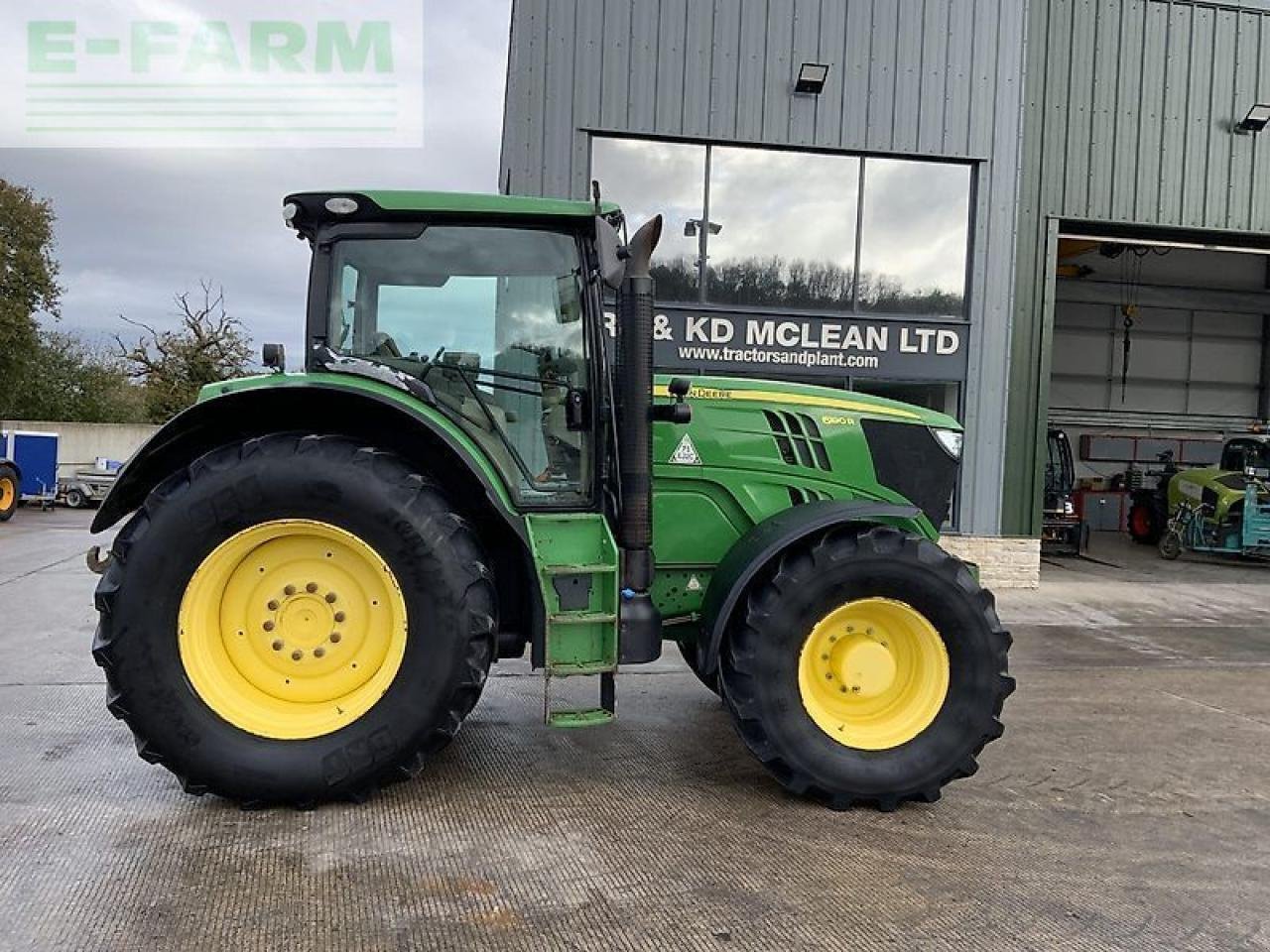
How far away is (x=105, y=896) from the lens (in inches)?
115

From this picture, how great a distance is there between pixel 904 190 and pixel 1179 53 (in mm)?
3862

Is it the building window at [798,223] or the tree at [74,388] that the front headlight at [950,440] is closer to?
the building window at [798,223]

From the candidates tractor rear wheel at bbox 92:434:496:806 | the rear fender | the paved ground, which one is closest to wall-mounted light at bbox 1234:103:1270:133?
the paved ground

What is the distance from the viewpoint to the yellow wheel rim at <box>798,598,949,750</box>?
3914mm

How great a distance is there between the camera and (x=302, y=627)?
12.2 feet

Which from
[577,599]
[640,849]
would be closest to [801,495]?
[577,599]

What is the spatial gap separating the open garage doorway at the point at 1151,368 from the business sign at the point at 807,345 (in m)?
9.86

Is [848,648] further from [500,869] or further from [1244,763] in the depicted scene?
[1244,763]

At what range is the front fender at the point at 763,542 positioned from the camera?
3.84 meters

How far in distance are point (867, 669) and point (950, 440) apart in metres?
1.36

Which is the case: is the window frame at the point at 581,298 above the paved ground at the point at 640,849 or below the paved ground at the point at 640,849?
above

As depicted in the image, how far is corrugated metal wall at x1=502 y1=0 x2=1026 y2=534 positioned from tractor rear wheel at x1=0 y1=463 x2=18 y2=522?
40.5 ft

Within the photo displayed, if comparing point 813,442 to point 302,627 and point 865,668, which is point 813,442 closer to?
point 865,668

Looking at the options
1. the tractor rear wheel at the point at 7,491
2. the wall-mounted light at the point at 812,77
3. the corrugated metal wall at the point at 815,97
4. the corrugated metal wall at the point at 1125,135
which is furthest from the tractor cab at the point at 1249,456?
the tractor rear wheel at the point at 7,491
